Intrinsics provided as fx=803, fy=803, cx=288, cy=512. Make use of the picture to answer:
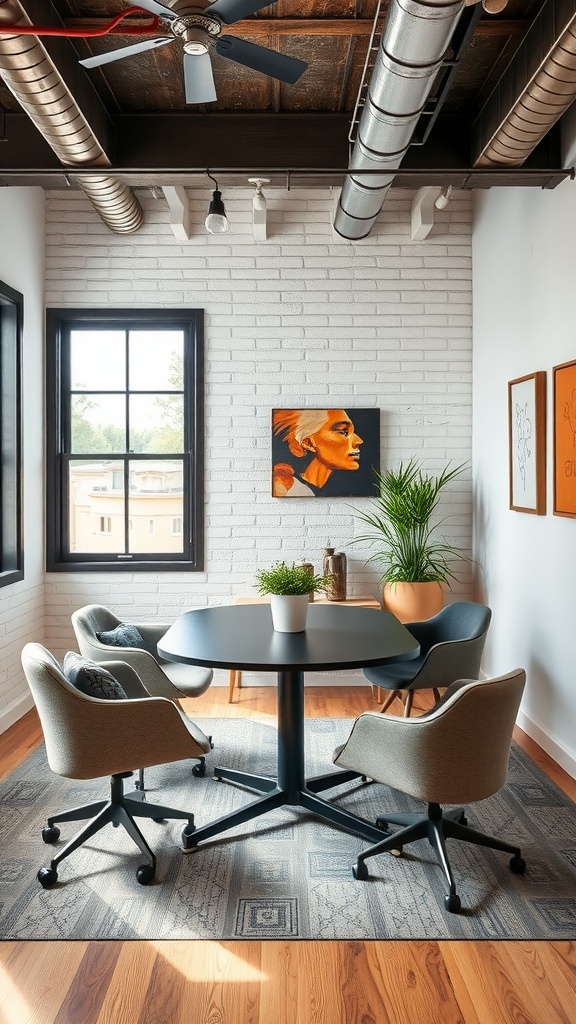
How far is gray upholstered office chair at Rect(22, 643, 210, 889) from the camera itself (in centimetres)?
264

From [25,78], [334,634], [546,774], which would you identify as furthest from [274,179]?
[546,774]

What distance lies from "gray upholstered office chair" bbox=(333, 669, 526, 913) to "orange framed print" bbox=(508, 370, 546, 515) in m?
1.74

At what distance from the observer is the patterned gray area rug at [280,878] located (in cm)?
249

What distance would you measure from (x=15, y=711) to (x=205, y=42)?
3.71 meters

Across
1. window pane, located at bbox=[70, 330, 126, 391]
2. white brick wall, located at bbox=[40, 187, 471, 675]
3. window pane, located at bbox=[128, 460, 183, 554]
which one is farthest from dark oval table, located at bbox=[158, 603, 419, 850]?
window pane, located at bbox=[70, 330, 126, 391]

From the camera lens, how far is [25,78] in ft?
9.46

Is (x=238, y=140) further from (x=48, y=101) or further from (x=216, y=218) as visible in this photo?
(x=48, y=101)

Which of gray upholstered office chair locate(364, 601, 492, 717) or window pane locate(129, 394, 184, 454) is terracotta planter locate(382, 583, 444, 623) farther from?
window pane locate(129, 394, 184, 454)

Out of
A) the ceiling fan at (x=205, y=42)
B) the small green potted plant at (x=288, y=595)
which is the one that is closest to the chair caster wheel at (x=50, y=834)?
the small green potted plant at (x=288, y=595)

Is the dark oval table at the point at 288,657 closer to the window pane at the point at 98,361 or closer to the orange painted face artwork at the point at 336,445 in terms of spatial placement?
the orange painted face artwork at the point at 336,445

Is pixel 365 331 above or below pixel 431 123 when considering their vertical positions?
below

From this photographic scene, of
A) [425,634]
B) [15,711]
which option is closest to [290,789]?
[425,634]

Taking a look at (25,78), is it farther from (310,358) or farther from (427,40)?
(310,358)

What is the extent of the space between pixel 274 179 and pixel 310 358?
4.97ft
